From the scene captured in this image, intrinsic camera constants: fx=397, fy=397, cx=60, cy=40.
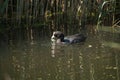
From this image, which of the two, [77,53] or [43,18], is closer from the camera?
[77,53]

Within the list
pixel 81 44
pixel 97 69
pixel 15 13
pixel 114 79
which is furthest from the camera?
pixel 15 13

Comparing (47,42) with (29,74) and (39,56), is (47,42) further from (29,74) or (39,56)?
(29,74)

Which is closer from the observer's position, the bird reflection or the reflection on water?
the reflection on water

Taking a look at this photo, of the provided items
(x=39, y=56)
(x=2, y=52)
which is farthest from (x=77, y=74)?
(x=2, y=52)

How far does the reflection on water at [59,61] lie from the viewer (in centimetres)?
676

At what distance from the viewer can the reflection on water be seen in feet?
22.2

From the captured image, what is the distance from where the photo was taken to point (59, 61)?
298 inches

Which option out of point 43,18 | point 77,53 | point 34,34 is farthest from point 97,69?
point 43,18

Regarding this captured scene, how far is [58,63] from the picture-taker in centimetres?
744

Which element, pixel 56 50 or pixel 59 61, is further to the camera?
pixel 56 50

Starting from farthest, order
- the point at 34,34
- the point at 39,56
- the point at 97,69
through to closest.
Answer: the point at 34,34
the point at 39,56
the point at 97,69

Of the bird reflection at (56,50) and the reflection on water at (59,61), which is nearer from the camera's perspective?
the reflection on water at (59,61)

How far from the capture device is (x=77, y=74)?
676cm

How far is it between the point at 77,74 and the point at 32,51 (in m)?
1.88
